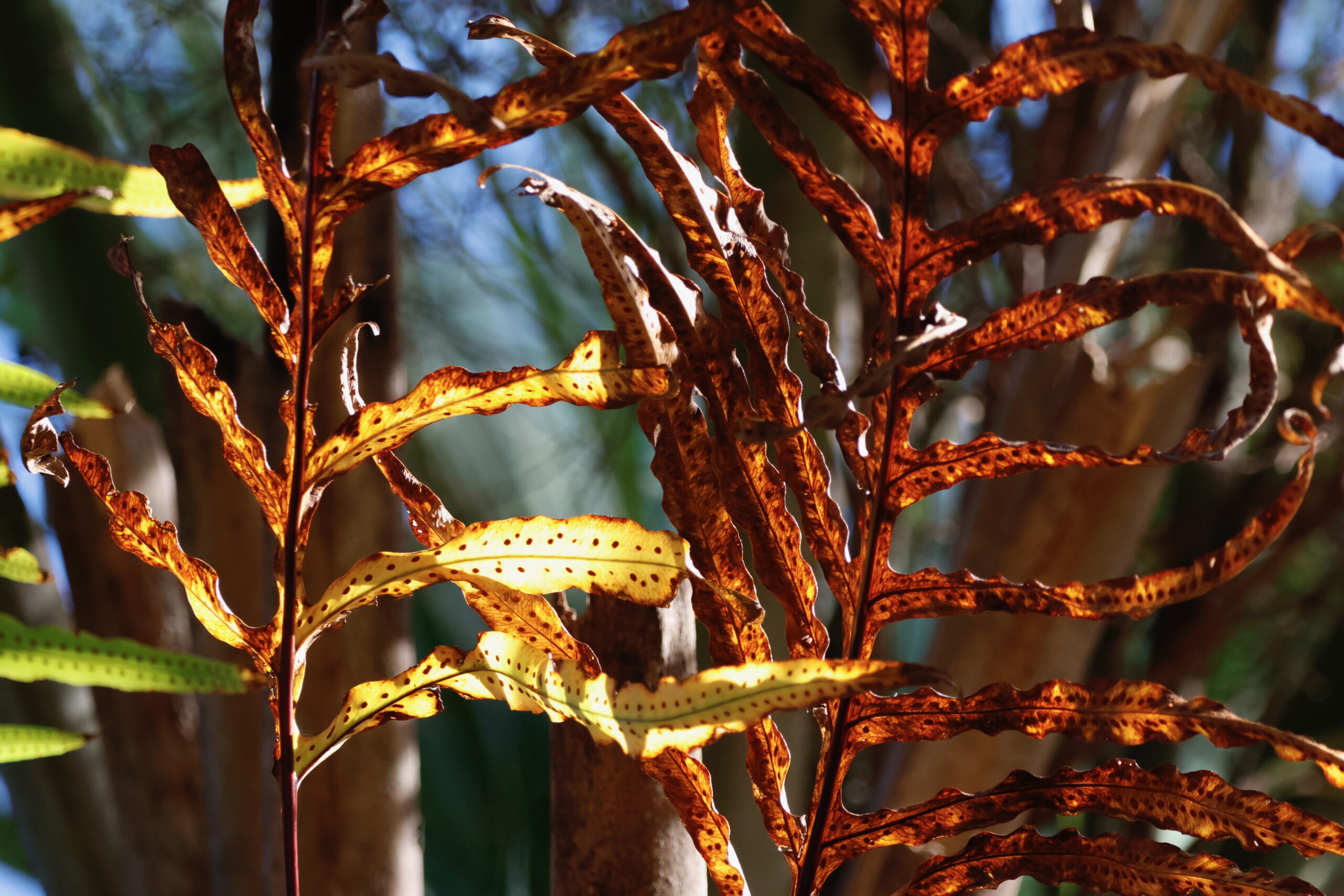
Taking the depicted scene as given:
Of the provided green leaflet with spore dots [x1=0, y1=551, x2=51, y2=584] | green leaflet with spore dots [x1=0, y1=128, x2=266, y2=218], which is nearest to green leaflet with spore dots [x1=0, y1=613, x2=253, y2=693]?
green leaflet with spore dots [x1=0, y1=551, x2=51, y2=584]

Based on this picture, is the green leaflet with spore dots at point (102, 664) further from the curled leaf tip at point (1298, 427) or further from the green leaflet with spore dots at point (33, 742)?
the curled leaf tip at point (1298, 427)

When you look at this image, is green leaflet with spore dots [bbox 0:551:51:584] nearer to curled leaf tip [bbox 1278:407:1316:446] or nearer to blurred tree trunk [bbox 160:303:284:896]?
blurred tree trunk [bbox 160:303:284:896]

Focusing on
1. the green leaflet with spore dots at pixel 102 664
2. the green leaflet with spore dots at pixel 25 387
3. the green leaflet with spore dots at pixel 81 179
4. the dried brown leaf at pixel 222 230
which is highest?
the green leaflet with spore dots at pixel 81 179

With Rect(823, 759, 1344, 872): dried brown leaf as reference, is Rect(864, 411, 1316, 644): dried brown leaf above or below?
above

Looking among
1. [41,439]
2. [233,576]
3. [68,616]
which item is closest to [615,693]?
[41,439]

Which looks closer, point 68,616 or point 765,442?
point 765,442

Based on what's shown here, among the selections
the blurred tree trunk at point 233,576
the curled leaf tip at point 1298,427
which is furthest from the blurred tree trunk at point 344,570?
the curled leaf tip at point 1298,427

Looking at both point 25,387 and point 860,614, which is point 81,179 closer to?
point 25,387
